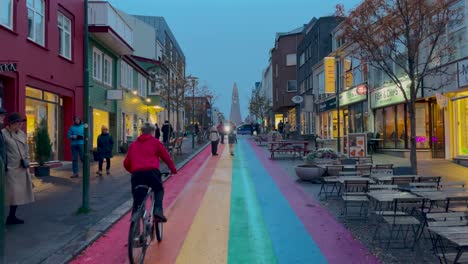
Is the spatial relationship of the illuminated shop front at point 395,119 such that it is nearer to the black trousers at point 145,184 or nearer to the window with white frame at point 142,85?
the window with white frame at point 142,85

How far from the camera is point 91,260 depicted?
566cm

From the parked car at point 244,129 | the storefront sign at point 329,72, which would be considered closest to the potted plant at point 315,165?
the storefront sign at point 329,72

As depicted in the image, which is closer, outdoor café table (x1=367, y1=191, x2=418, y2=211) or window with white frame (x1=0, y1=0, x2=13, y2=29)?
outdoor café table (x1=367, y1=191, x2=418, y2=211)

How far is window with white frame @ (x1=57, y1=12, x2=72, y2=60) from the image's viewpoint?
656 inches

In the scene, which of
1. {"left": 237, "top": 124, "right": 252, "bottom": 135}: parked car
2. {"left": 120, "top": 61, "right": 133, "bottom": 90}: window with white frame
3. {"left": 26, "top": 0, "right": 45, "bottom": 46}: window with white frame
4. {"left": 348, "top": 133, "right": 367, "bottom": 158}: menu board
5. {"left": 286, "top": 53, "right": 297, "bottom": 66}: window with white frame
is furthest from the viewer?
{"left": 237, "top": 124, "right": 252, "bottom": 135}: parked car

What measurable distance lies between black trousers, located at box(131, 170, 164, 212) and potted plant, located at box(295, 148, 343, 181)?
280 inches

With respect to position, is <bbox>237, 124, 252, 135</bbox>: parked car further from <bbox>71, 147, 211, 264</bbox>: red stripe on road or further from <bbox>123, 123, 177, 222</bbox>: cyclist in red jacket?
<bbox>123, 123, 177, 222</bbox>: cyclist in red jacket

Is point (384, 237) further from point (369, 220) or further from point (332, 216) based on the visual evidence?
point (332, 216)

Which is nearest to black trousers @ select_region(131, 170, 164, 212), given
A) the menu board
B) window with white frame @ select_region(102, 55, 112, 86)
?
the menu board

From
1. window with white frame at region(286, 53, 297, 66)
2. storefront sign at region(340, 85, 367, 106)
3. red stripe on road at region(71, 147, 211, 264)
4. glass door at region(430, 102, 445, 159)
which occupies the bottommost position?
red stripe on road at region(71, 147, 211, 264)

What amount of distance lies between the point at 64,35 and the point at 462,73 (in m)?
14.6

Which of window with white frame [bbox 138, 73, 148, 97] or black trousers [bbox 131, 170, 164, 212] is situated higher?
window with white frame [bbox 138, 73, 148, 97]

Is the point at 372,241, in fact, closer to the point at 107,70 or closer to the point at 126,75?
the point at 107,70

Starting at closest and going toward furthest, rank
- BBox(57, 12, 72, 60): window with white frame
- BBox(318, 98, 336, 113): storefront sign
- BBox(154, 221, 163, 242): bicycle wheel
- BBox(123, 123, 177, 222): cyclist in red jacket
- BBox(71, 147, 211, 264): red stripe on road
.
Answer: BBox(71, 147, 211, 264): red stripe on road, BBox(123, 123, 177, 222): cyclist in red jacket, BBox(154, 221, 163, 242): bicycle wheel, BBox(57, 12, 72, 60): window with white frame, BBox(318, 98, 336, 113): storefront sign
